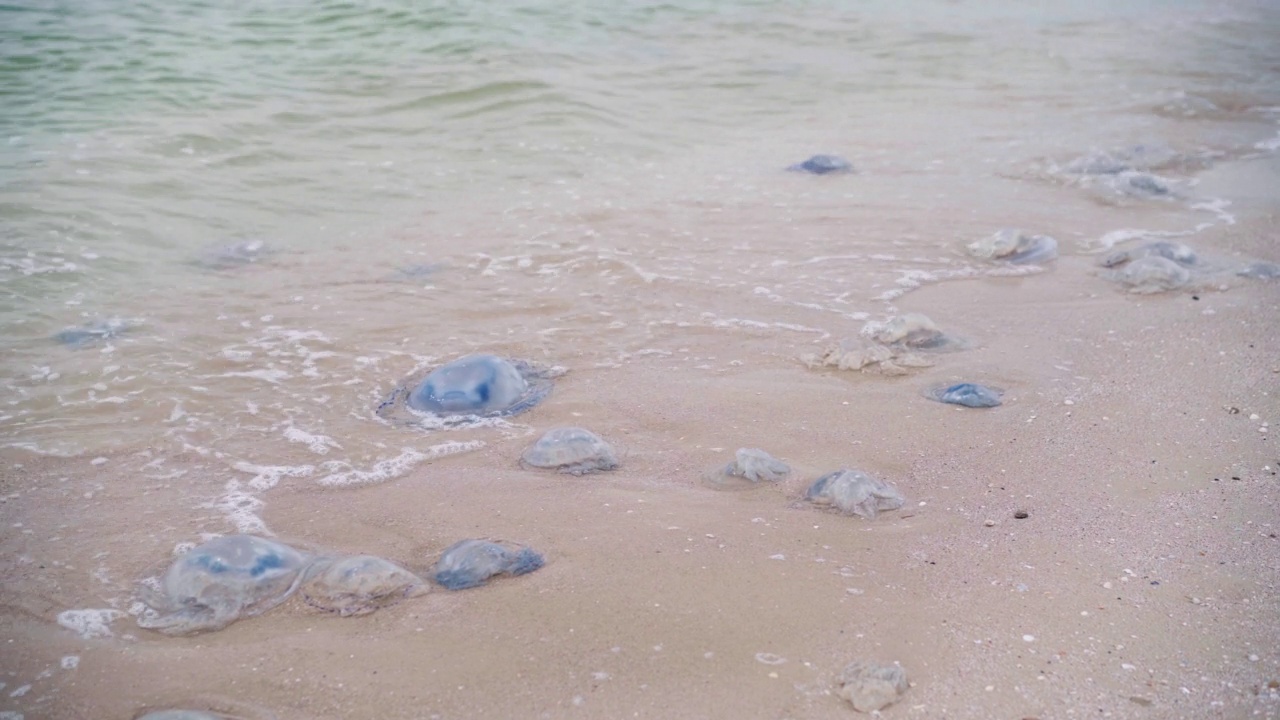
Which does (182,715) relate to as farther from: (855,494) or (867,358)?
(867,358)

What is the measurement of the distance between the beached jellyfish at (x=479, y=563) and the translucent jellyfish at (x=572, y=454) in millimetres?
562

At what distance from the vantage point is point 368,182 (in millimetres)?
6766

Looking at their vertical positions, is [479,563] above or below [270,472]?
above

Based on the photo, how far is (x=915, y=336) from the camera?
420 centimetres

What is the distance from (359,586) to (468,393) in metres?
1.24

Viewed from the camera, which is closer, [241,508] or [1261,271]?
[241,508]

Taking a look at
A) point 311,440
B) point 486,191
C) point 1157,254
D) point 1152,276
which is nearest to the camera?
point 311,440

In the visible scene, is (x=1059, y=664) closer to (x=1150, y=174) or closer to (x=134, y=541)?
(x=134, y=541)

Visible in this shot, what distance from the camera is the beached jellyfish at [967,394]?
3.62m

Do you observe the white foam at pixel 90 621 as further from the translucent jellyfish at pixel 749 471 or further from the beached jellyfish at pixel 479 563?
the translucent jellyfish at pixel 749 471

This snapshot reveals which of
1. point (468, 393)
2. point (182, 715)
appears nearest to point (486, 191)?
point (468, 393)

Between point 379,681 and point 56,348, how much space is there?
288 centimetres

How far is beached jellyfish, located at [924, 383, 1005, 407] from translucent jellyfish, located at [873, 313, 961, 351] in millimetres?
446

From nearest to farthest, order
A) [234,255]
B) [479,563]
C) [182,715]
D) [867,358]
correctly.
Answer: [182,715]
[479,563]
[867,358]
[234,255]
